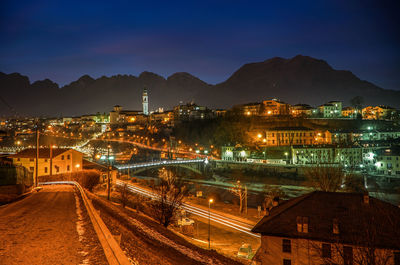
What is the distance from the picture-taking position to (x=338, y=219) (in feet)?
43.0

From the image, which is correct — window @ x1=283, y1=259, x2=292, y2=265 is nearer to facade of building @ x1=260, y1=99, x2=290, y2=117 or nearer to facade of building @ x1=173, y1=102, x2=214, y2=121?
facade of building @ x1=260, y1=99, x2=290, y2=117

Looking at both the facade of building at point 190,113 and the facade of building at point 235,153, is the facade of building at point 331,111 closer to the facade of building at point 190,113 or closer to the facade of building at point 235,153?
the facade of building at point 235,153

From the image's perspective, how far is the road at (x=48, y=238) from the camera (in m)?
5.27

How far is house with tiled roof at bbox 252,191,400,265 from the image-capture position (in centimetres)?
1179

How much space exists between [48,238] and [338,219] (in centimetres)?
1248

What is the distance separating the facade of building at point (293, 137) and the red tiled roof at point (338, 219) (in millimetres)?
58512

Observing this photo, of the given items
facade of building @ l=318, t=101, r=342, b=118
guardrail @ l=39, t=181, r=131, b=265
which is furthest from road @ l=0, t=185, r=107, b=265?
facade of building @ l=318, t=101, r=342, b=118

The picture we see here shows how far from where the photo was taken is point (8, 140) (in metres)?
84.3

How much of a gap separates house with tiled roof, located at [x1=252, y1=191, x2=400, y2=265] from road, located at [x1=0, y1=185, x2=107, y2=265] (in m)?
9.08

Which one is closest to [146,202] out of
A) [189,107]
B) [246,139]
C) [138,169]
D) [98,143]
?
[138,169]

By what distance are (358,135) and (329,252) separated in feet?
236

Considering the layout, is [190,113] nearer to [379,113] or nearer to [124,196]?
[379,113]

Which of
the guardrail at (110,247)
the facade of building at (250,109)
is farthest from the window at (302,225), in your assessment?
the facade of building at (250,109)

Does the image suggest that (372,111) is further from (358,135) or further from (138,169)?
(138,169)
